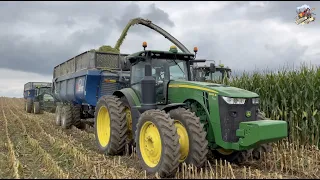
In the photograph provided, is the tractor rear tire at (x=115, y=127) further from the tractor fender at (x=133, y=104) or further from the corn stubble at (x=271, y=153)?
the tractor fender at (x=133, y=104)

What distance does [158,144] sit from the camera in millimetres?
5617

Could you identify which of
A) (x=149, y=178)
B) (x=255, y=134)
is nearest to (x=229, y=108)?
(x=255, y=134)

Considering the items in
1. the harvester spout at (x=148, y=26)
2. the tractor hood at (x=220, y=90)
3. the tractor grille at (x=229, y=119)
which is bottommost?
the tractor grille at (x=229, y=119)

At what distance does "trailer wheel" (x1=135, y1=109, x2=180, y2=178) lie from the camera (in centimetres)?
519

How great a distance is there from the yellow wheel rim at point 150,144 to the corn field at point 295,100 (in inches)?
157

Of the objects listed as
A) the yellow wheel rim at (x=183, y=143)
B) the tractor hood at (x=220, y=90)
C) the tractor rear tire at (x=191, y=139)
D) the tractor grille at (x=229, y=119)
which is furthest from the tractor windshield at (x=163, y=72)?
the tractor grille at (x=229, y=119)

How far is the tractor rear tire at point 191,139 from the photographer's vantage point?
5262mm

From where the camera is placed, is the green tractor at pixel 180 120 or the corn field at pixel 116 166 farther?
the corn field at pixel 116 166

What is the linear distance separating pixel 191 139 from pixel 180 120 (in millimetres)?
414

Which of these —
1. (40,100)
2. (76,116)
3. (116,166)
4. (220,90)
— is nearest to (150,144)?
(116,166)

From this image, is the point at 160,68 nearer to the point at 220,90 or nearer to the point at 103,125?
the point at 220,90

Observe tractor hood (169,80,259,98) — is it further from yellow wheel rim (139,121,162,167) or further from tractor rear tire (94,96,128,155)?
tractor rear tire (94,96,128,155)

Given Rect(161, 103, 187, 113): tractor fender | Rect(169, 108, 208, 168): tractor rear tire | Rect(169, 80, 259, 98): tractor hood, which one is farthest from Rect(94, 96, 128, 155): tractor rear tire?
Rect(169, 108, 208, 168): tractor rear tire

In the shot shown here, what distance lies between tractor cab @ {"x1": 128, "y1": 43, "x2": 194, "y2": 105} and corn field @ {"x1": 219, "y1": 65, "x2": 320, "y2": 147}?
311 centimetres
